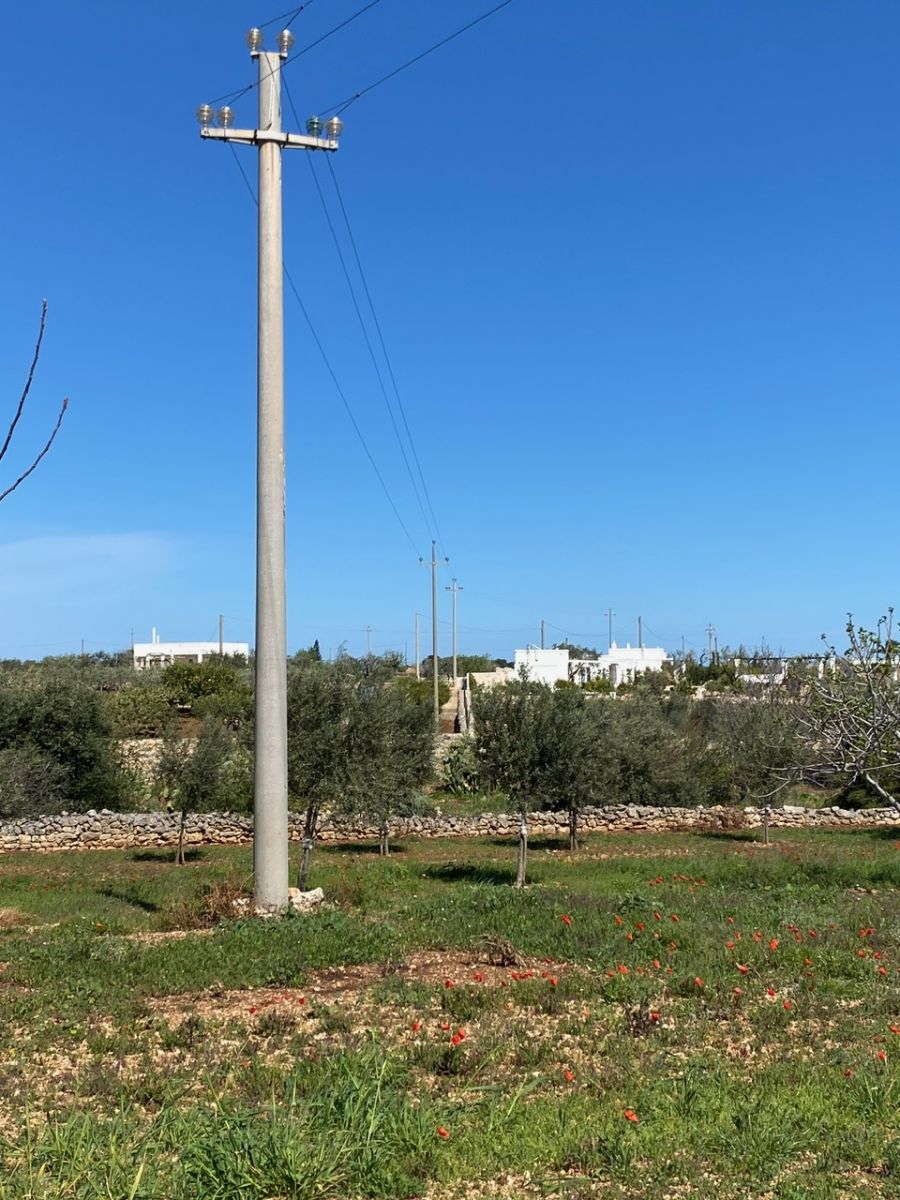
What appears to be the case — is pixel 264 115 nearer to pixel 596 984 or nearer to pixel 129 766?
pixel 596 984

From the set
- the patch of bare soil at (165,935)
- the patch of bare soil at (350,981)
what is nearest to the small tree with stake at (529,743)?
the patch of bare soil at (165,935)

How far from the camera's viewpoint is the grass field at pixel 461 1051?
173 inches

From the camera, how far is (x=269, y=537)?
10906 millimetres

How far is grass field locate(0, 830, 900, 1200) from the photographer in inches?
173

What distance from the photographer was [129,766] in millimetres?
34906

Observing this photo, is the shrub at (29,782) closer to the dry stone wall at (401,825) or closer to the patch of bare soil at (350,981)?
the dry stone wall at (401,825)

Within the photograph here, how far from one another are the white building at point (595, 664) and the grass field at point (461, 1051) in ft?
185

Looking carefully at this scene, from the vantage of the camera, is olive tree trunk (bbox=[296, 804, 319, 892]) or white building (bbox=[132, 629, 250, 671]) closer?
olive tree trunk (bbox=[296, 804, 319, 892])

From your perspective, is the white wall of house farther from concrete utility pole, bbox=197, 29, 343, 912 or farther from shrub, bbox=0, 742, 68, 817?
concrete utility pole, bbox=197, 29, 343, 912

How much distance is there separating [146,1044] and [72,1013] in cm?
103

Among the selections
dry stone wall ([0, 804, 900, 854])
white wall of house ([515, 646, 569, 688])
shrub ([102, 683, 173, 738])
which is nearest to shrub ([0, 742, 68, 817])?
dry stone wall ([0, 804, 900, 854])

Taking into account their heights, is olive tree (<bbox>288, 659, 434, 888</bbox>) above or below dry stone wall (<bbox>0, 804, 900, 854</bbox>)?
above

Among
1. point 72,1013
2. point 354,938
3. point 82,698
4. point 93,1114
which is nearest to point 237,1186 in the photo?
point 93,1114

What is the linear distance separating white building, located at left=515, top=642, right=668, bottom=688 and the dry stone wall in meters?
34.1
